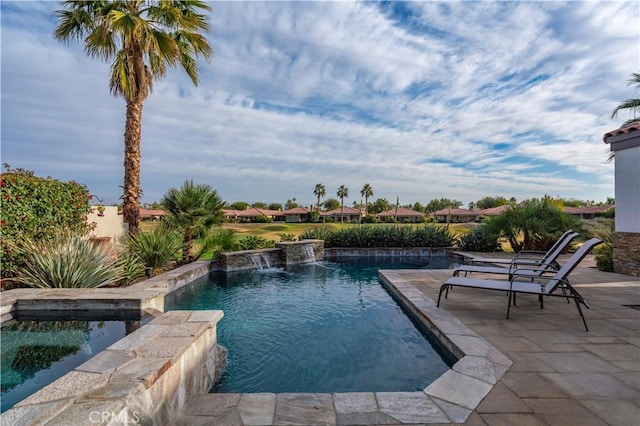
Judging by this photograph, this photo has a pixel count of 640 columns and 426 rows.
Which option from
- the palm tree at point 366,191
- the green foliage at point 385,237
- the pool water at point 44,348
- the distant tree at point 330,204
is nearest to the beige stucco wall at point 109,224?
the pool water at point 44,348

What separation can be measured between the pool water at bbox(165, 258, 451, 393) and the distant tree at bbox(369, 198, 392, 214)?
6311cm

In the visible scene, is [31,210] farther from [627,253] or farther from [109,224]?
[627,253]

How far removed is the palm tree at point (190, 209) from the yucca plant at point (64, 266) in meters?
3.34

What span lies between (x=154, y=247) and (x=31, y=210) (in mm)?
2586

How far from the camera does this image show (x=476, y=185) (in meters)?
28.0

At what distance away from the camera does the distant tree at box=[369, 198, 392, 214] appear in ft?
231

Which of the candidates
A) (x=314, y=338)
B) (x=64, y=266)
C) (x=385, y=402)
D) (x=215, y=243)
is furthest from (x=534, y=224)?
(x=64, y=266)

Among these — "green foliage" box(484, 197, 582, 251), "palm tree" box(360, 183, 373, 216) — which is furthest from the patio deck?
"palm tree" box(360, 183, 373, 216)

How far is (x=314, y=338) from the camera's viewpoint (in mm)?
4379

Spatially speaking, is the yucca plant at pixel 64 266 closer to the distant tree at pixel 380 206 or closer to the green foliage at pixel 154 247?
the green foliage at pixel 154 247

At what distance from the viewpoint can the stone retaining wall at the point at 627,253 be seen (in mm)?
7293

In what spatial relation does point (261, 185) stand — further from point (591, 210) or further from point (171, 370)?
point (591, 210)

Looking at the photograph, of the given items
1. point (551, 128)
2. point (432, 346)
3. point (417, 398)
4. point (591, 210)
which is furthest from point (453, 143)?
point (591, 210)

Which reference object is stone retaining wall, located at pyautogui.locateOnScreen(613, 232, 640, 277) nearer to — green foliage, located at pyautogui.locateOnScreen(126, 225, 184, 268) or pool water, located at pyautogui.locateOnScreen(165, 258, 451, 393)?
pool water, located at pyautogui.locateOnScreen(165, 258, 451, 393)
